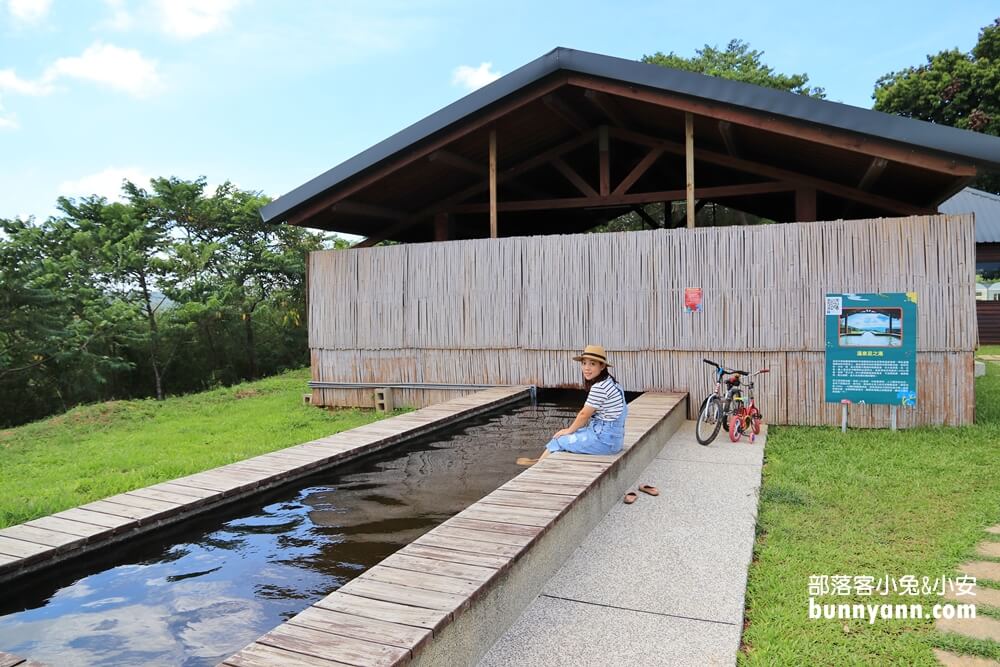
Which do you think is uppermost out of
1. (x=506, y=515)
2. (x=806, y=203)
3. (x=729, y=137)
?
(x=729, y=137)

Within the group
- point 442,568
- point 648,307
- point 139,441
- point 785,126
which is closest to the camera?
point 442,568

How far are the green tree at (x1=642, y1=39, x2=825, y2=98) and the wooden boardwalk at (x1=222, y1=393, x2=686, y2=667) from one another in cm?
2350

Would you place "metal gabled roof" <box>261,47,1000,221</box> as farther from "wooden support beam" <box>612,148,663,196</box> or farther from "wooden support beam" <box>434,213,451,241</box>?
"wooden support beam" <box>434,213,451,241</box>

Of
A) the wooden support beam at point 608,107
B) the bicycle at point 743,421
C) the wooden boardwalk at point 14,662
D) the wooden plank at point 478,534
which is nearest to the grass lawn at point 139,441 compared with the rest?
the wooden boardwalk at point 14,662

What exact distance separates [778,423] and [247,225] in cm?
1827

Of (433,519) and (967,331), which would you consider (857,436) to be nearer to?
(967,331)

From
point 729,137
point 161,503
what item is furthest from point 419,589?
point 729,137

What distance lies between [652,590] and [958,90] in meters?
27.7

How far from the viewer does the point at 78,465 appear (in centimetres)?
700

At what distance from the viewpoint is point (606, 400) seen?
509cm

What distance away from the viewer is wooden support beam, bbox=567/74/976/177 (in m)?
7.29

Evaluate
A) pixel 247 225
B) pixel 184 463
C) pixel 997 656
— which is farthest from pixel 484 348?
pixel 247 225

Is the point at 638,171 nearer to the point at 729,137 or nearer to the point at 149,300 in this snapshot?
the point at 729,137

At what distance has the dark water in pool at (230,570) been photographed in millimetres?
3188
